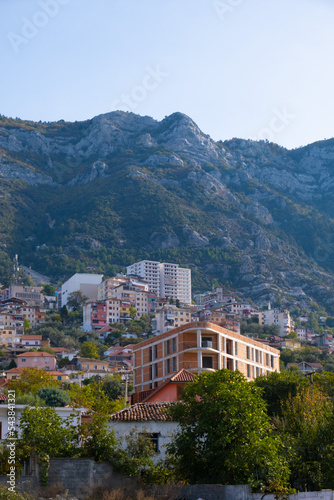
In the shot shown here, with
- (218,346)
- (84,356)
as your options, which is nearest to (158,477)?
(218,346)

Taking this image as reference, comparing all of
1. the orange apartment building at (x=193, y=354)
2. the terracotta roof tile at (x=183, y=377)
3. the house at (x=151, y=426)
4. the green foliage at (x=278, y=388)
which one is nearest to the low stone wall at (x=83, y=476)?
the house at (x=151, y=426)

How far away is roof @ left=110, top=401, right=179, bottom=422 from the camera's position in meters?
33.3

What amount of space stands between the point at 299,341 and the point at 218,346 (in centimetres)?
10395

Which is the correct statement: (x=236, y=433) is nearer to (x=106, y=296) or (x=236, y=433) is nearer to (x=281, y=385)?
(x=281, y=385)

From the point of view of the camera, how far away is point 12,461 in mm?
27703

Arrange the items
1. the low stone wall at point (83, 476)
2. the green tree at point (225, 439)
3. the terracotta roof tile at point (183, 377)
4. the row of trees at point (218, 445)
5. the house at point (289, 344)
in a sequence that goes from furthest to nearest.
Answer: the house at point (289, 344), the terracotta roof tile at point (183, 377), the row of trees at point (218, 445), the green tree at point (225, 439), the low stone wall at point (83, 476)

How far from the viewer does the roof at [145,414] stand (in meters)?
33.3

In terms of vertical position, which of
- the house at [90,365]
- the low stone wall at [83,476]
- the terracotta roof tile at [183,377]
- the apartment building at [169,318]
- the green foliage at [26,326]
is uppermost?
the apartment building at [169,318]

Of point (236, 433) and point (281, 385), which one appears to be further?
point (281, 385)

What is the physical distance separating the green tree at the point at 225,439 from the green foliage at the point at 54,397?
95.7 ft

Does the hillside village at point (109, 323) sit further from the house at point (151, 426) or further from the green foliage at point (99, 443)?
the green foliage at point (99, 443)

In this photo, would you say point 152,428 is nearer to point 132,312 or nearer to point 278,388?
point 278,388

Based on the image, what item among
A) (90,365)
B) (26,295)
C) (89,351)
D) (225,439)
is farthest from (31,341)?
(225,439)

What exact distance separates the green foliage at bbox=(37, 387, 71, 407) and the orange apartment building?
793 cm
